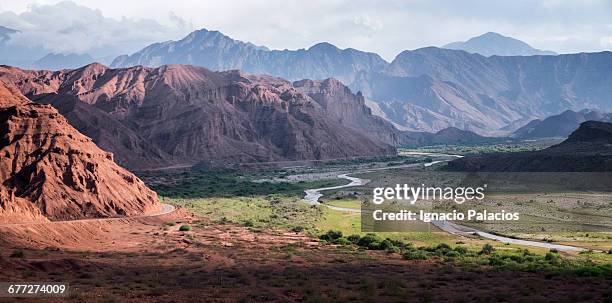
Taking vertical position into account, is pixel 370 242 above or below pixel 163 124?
below

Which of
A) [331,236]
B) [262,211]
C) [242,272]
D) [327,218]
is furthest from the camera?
[262,211]

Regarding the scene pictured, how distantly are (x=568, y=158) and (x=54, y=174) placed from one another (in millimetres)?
99964

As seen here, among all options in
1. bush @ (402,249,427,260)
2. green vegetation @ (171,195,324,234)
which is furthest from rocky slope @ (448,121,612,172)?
bush @ (402,249,427,260)

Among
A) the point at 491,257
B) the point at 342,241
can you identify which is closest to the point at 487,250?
the point at 491,257

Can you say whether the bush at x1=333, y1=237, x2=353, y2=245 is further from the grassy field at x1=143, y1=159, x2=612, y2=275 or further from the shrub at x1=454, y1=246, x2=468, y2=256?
the shrub at x1=454, y1=246, x2=468, y2=256

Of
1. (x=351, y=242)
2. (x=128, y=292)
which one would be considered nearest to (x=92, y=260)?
(x=128, y=292)

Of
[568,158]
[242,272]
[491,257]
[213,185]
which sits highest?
[568,158]

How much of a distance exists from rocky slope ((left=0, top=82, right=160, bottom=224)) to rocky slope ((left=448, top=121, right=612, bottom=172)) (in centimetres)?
8316

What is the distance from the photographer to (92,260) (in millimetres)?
38688

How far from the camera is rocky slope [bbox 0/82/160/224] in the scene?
190 feet

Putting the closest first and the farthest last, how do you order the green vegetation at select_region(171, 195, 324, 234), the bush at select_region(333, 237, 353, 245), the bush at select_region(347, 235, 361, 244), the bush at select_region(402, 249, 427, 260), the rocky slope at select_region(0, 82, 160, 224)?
the bush at select_region(402, 249, 427, 260) < the bush at select_region(333, 237, 353, 245) < the bush at select_region(347, 235, 361, 244) < the rocky slope at select_region(0, 82, 160, 224) < the green vegetation at select_region(171, 195, 324, 234)

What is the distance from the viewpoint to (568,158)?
11938cm

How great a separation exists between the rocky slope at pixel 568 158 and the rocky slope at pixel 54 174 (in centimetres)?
8316

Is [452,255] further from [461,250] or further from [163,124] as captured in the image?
[163,124]
